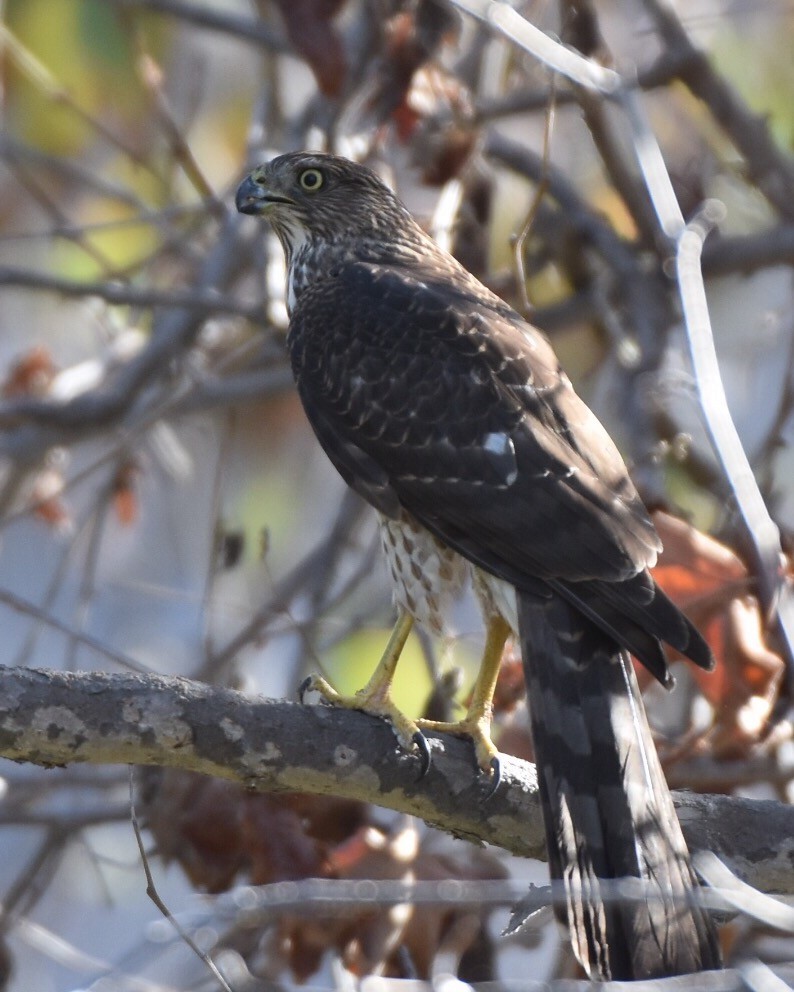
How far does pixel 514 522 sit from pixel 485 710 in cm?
59

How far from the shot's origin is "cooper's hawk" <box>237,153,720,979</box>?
3.22 metres

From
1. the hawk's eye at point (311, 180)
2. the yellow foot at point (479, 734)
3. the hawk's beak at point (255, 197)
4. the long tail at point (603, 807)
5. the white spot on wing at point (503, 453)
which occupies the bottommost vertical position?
the long tail at point (603, 807)

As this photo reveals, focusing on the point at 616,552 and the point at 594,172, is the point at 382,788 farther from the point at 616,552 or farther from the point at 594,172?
the point at 594,172

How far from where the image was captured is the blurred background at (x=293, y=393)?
4.23m

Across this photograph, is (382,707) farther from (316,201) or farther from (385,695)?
(316,201)

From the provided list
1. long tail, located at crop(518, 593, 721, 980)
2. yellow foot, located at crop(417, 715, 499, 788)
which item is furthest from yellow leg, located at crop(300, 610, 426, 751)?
long tail, located at crop(518, 593, 721, 980)

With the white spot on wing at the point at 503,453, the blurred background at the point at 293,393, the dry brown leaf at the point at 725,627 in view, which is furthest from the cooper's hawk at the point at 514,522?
the dry brown leaf at the point at 725,627

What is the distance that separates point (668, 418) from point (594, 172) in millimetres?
2644

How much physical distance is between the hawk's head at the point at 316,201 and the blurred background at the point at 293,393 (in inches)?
17.3

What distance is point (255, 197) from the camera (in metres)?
4.79

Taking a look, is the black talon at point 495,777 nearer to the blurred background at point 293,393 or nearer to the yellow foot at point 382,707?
the yellow foot at point 382,707

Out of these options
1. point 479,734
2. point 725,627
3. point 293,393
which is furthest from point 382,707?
point 293,393

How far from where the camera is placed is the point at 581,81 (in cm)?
301

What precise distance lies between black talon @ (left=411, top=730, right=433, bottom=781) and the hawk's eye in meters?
2.02
